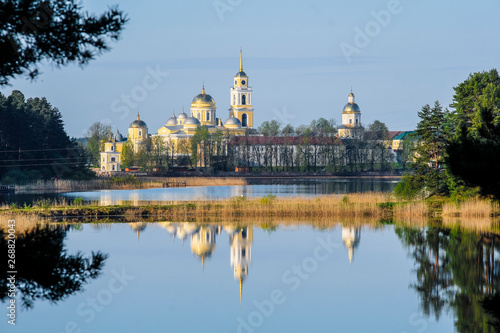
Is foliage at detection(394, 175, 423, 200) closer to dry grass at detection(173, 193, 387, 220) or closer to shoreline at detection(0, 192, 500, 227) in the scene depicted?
shoreline at detection(0, 192, 500, 227)

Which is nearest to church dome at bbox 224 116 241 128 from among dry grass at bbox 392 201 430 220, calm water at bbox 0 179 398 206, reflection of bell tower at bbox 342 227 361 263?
calm water at bbox 0 179 398 206

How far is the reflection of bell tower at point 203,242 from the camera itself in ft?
76.9

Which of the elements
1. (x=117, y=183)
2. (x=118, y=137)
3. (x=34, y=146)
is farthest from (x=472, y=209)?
(x=118, y=137)

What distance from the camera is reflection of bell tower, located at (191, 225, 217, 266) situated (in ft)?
76.9

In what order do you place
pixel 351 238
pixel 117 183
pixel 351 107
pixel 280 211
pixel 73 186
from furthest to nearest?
pixel 351 107, pixel 117 183, pixel 73 186, pixel 280 211, pixel 351 238

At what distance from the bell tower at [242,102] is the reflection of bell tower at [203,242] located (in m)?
94.0

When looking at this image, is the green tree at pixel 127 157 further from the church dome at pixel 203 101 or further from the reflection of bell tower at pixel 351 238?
the reflection of bell tower at pixel 351 238

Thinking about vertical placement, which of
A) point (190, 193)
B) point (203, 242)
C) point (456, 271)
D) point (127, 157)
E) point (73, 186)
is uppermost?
point (127, 157)

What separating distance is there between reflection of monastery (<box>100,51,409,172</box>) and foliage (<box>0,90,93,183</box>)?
28.8m

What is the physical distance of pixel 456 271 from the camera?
1977 centimetres

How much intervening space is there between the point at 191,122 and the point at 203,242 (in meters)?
83.7

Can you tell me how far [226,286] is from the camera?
18781 millimetres

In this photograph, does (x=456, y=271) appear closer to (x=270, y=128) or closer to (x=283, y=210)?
(x=283, y=210)

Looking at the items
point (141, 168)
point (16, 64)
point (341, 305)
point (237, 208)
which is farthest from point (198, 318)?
point (141, 168)
